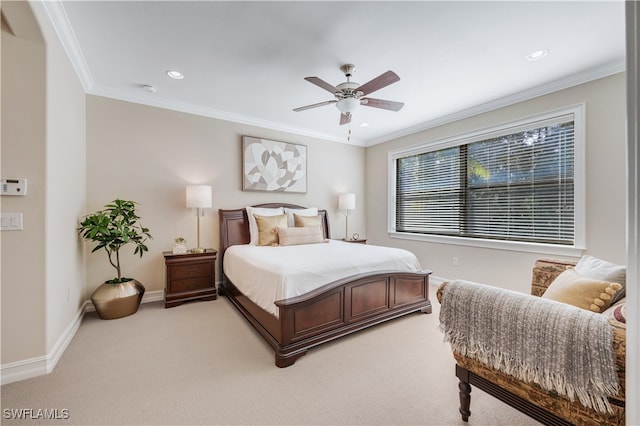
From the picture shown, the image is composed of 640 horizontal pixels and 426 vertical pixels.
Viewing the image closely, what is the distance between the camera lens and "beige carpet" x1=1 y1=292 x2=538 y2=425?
1.56 meters

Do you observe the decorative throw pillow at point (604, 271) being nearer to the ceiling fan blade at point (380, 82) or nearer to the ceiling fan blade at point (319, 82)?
the ceiling fan blade at point (380, 82)

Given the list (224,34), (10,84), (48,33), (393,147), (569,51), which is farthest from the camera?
(393,147)

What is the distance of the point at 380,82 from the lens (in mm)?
2387

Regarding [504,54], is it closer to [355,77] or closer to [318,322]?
[355,77]

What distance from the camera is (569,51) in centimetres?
244

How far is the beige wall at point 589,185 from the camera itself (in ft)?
8.66

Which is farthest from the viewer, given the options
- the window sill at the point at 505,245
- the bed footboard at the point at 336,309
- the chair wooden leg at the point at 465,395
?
the window sill at the point at 505,245

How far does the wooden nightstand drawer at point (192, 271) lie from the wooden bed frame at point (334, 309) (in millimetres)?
433

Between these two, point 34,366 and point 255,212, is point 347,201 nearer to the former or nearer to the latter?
point 255,212

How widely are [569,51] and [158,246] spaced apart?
5015 mm

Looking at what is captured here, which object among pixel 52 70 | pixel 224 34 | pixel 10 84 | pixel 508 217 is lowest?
pixel 508 217

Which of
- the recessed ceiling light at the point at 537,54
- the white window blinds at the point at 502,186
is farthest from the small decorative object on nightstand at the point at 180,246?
the recessed ceiling light at the point at 537,54

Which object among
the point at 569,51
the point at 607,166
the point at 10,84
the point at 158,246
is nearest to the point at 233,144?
the point at 158,246

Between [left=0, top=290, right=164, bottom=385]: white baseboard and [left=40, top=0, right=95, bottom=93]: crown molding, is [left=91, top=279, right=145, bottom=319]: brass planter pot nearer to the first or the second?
[left=0, top=290, right=164, bottom=385]: white baseboard
